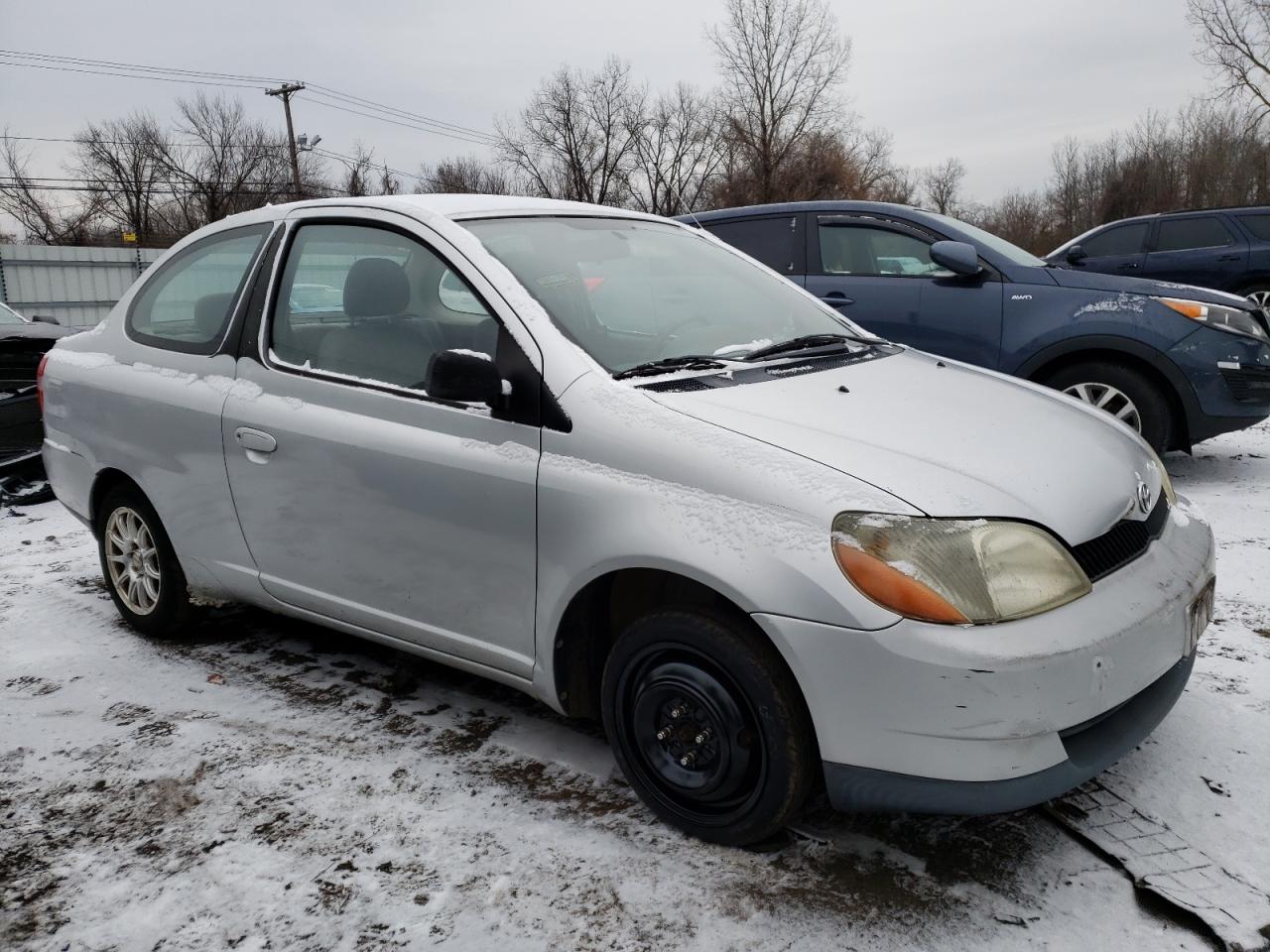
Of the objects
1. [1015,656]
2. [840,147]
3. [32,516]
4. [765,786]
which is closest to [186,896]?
[765,786]

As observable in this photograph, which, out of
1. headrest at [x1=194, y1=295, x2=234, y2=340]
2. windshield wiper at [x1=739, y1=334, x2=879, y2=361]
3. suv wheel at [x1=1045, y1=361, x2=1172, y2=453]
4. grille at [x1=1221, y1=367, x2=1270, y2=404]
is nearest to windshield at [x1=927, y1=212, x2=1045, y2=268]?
suv wheel at [x1=1045, y1=361, x2=1172, y2=453]

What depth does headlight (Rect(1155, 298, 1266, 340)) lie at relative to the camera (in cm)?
566

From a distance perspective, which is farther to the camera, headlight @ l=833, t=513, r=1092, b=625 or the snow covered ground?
the snow covered ground

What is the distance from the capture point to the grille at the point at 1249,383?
557cm

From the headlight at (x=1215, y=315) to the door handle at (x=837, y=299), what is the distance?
177 cm

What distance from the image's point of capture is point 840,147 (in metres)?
40.9

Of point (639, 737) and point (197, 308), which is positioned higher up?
point (197, 308)

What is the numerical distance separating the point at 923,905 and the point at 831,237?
509cm

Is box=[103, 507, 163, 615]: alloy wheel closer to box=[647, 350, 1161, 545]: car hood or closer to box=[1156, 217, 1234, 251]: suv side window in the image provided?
box=[647, 350, 1161, 545]: car hood

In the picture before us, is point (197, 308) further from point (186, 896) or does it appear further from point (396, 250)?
point (186, 896)

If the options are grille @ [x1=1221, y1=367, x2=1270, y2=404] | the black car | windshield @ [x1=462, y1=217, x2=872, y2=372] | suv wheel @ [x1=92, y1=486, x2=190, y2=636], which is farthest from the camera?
the black car

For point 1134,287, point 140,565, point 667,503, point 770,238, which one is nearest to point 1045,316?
point 1134,287

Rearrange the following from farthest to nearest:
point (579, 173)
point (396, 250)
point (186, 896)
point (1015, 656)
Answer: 1. point (579, 173)
2. point (396, 250)
3. point (186, 896)
4. point (1015, 656)

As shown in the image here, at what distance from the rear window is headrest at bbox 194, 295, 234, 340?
38.2ft
